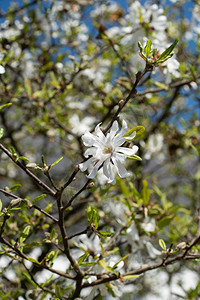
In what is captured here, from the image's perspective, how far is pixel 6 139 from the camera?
2182 millimetres

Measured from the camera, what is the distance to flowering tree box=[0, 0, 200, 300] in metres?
0.79

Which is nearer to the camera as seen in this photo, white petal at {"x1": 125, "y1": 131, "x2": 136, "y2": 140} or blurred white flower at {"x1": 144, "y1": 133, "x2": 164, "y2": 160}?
white petal at {"x1": 125, "y1": 131, "x2": 136, "y2": 140}

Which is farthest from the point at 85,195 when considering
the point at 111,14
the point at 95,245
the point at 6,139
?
the point at 111,14

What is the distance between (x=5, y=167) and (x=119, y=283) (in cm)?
218

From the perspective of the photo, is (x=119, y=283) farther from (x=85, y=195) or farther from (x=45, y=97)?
(x=45, y=97)

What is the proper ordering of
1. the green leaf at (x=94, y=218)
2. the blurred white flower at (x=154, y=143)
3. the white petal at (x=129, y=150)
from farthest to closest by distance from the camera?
the blurred white flower at (x=154, y=143), the green leaf at (x=94, y=218), the white petal at (x=129, y=150)

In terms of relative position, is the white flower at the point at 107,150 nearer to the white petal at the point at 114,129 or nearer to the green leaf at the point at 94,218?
the white petal at the point at 114,129

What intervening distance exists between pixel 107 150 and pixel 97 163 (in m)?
0.04

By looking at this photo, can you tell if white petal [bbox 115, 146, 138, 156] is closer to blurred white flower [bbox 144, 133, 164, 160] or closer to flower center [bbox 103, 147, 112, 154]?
flower center [bbox 103, 147, 112, 154]

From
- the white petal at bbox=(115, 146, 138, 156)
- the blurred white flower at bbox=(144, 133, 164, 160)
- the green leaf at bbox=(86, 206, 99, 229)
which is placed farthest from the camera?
the blurred white flower at bbox=(144, 133, 164, 160)

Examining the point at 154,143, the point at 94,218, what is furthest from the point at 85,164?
the point at 154,143

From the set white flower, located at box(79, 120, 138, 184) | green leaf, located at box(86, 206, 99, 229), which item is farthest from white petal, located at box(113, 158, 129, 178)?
green leaf, located at box(86, 206, 99, 229)

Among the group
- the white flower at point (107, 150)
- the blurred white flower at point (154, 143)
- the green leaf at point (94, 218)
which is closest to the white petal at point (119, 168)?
the white flower at point (107, 150)

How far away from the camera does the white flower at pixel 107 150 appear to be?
71 centimetres
